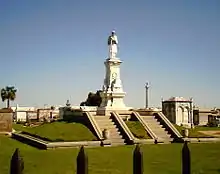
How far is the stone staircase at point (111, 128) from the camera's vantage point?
2759 centimetres

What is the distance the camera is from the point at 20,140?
26594 mm

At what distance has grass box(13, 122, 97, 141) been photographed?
1023 inches

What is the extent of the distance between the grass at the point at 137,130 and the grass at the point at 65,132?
383 cm

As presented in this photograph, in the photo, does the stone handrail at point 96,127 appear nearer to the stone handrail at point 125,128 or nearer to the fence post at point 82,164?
the stone handrail at point 125,128

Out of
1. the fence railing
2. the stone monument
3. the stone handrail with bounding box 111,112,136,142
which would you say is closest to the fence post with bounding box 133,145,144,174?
the fence railing

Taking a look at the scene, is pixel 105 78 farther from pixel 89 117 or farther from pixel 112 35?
pixel 89 117

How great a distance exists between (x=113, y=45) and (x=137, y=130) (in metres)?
12.3

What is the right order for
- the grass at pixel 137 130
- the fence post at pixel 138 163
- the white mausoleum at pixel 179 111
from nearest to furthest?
the fence post at pixel 138 163 → the grass at pixel 137 130 → the white mausoleum at pixel 179 111

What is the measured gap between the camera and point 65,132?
2750 cm

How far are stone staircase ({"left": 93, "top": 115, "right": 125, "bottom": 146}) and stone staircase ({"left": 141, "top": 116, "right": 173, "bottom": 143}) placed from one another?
3.31 m

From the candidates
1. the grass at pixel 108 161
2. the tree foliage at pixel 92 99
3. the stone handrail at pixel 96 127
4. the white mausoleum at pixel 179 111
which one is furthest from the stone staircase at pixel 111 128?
the tree foliage at pixel 92 99

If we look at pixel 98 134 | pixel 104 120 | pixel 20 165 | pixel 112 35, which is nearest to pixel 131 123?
pixel 104 120

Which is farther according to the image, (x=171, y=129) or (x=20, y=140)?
(x=171, y=129)

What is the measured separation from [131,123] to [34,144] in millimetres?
10067
